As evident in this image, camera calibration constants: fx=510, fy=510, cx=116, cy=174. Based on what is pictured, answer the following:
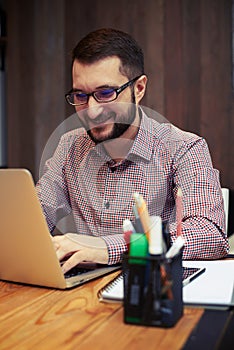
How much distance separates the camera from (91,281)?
3.42 feet

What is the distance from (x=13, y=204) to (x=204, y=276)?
398 millimetres

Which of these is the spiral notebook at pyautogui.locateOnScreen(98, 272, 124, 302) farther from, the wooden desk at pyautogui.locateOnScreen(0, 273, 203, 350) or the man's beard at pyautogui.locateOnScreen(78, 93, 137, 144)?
the man's beard at pyautogui.locateOnScreen(78, 93, 137, 144)

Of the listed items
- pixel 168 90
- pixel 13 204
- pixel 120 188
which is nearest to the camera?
pixel 13 204

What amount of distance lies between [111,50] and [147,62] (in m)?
1.86

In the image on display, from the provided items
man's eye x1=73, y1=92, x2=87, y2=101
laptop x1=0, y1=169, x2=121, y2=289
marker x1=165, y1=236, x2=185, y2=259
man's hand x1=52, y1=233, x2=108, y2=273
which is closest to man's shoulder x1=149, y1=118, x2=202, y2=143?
man's eye x1=73, y1=92, x2=87, y2=101

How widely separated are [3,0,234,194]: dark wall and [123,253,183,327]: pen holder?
236 centimetres

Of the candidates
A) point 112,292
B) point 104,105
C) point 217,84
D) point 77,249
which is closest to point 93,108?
point 104,105

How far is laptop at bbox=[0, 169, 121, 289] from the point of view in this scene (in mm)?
941

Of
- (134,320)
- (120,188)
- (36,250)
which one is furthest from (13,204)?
(120,188)

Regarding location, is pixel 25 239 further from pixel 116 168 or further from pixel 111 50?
pixel 111 50

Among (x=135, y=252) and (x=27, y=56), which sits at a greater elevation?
(x=27, y=56)

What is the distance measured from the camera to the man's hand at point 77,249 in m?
1.07

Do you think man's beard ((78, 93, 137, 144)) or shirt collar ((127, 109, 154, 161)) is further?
shirt collar ((127, 109, 154, 161))

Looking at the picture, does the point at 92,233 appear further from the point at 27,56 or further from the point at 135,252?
the point at 27,56
